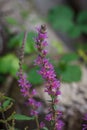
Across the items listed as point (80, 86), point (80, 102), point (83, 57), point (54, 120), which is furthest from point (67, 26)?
point (54, 120)

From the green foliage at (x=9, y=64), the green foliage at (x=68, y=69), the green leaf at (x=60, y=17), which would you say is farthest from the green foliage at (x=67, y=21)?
the green foliage at (x=9, y=64)

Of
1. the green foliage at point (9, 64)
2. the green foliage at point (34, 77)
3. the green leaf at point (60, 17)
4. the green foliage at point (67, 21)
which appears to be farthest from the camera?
the green leaf at point (60, 17)

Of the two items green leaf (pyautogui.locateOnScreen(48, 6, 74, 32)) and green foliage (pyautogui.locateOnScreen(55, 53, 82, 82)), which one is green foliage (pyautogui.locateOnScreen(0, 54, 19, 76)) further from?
green leaf (pyautogui.locateOnScreen(48, 6, 74, 32))

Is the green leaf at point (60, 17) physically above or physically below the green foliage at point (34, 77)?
above

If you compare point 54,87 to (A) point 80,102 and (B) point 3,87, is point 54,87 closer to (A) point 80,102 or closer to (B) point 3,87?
(A) point 80,102

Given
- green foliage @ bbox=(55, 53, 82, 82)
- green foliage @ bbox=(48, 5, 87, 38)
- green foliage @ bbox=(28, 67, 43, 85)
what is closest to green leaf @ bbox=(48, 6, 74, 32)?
green foliage @ bbox=(48, 5, 87, 38)

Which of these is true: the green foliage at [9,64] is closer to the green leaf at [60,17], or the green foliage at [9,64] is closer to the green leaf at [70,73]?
the green leaf at [70,73]
